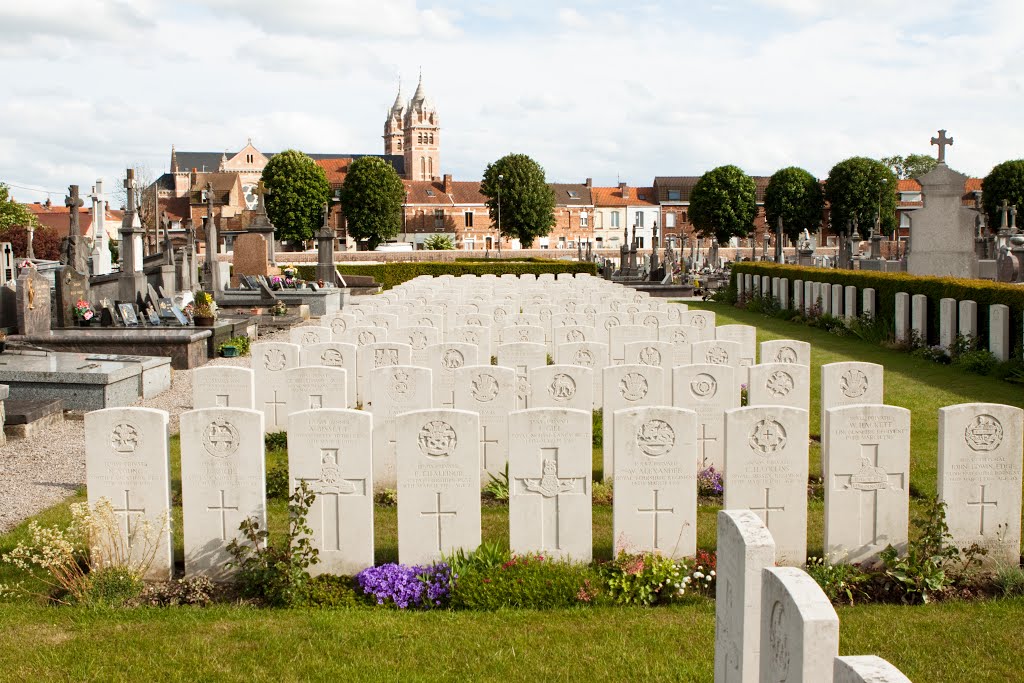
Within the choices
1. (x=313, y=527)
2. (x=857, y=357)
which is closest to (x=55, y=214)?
(x=857, y=357)

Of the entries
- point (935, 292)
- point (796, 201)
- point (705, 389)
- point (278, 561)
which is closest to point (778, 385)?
point (705, 389)

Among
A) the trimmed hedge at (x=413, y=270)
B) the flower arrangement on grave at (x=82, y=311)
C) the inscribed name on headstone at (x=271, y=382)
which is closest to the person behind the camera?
the inscribed name on headstone at (x=271, y=382)

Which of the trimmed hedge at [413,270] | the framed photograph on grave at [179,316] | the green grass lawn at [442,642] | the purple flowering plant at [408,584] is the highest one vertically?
the trimmed hedge at [413,270]

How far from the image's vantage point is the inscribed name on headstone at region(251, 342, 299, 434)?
32.2 ft

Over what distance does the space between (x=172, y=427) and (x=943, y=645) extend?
28.2 feet

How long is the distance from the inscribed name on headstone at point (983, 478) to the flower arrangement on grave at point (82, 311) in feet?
50.1

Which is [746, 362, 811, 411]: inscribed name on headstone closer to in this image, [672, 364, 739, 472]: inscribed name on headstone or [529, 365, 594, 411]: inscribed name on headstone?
[672, 364, 739, 472]: inscribed name on headstone

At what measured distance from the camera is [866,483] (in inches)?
241

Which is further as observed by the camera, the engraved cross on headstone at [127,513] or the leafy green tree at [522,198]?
the leafy green tree at [522,198]

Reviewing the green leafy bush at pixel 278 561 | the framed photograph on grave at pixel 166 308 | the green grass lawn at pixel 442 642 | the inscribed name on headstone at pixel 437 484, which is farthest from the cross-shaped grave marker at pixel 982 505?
the framed photograph on grave at pixel 166 308

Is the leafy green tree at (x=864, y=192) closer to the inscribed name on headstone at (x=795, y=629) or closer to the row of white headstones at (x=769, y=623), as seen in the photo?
the row of white headstones at (x=769, y=623)

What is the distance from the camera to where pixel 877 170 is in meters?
75.9

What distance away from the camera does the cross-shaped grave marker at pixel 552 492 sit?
602 centimetres

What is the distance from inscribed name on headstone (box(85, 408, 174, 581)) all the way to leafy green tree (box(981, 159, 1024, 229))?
70.0m
